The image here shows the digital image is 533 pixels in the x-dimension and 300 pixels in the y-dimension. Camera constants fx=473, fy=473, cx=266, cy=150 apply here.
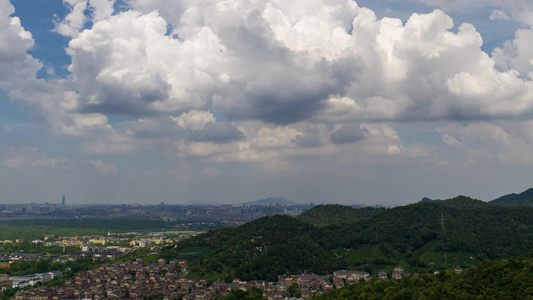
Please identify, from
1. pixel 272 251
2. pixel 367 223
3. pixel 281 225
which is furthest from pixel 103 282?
pixel 367 223

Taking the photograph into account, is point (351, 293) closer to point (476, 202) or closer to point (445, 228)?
point (445, 228)

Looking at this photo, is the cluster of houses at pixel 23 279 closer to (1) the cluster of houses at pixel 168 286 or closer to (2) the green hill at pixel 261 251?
(1) the cluster of houses at pixel 168 286

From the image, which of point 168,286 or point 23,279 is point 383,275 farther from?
point 23,279

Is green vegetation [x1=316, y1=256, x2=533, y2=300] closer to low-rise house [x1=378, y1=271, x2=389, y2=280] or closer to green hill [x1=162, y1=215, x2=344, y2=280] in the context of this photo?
low-rise house [x1=378, y1=271, x2=389, y2=280]

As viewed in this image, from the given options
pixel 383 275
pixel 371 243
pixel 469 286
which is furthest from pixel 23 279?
pixel 469 286

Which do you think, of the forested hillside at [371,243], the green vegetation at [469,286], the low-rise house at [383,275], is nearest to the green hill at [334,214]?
the forested hillside at [371,243]

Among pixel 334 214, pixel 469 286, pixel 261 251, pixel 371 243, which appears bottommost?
pixel 261 251

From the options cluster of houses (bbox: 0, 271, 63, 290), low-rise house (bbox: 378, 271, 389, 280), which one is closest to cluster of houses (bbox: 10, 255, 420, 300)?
low-rise house (bbox: 378, 271, 389, 280)

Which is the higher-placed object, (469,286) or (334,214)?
(334,214)
